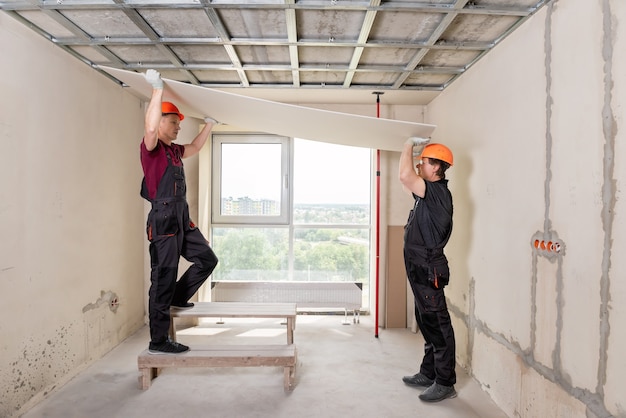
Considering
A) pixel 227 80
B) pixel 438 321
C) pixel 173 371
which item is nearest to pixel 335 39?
pixel 227 80

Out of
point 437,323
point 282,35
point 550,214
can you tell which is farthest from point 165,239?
point 550,214

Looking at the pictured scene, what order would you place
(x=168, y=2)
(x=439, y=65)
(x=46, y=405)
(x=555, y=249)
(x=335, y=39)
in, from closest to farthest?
(x=555, y=249), (x=168, y=2), (x=46, y=405), (x=335, y=39), (x=439, y=65)

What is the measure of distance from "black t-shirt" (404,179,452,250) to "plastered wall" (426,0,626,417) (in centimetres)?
33

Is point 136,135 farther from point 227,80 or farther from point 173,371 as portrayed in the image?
point 173,371

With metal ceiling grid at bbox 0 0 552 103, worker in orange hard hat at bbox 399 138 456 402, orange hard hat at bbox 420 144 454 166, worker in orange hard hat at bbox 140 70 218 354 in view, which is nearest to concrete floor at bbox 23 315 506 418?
worker in orange hard hat at bbox 399 138 456 402

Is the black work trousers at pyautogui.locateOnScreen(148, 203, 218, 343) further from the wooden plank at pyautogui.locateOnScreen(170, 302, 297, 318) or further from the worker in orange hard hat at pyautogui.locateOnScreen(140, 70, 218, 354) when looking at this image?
the wooden plank at pyautogui.locateOnScreen(170, 302, 297, 318)

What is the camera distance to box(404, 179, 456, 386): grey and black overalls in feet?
7.73

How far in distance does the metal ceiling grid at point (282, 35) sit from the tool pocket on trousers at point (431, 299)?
1.59m

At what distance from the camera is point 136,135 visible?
138 inches

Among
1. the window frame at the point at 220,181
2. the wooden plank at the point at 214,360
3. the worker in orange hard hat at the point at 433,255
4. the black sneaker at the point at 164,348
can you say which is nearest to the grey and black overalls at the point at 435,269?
the worker in orange hard hat at the point at 433,255

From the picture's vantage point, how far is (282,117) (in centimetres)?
261

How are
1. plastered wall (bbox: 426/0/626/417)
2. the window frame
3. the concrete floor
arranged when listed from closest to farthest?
plastered wall (bbox: 426/0/626/417) → the concrete floor → the window frame

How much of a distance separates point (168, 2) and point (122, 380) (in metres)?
2.46

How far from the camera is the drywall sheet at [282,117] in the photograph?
90.0 inches
